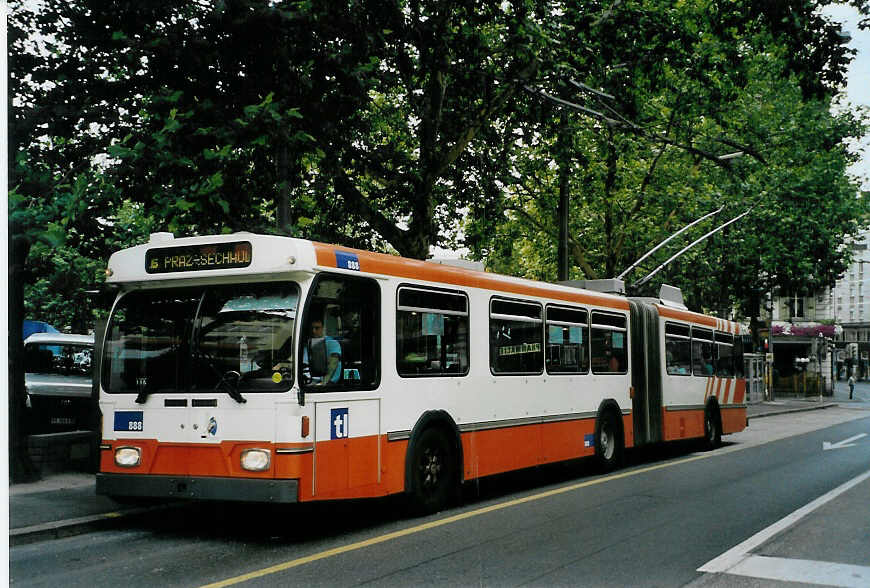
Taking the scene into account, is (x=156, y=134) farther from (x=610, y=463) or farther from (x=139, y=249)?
(x=610, y=463)

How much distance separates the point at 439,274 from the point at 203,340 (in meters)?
3.05

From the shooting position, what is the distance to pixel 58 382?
1573 cm

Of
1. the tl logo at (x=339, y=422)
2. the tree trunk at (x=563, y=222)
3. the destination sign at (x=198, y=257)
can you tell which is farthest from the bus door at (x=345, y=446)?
the tree trunk at (x=563, y=222)

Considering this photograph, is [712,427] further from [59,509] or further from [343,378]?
[59,509]

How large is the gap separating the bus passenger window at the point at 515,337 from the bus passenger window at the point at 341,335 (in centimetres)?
270

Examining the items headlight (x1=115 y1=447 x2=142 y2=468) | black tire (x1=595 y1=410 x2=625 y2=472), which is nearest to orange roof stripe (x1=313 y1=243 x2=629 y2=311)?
black tire (x1=595 y1=410 x2=625 y2=472)

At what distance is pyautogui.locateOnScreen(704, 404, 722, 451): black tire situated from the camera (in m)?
20.1

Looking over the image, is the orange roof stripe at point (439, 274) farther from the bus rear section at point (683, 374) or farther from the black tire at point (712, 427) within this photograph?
the black tire at point (712, 427)

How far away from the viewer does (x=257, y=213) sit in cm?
1367

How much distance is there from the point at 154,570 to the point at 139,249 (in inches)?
128

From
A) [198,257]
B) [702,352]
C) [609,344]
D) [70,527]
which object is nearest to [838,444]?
[702,352]

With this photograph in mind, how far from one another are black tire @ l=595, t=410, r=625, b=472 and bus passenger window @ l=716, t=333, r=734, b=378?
573 cm

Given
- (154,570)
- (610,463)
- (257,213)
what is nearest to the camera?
(154,570)

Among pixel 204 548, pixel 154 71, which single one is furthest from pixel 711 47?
pixel 204 548
